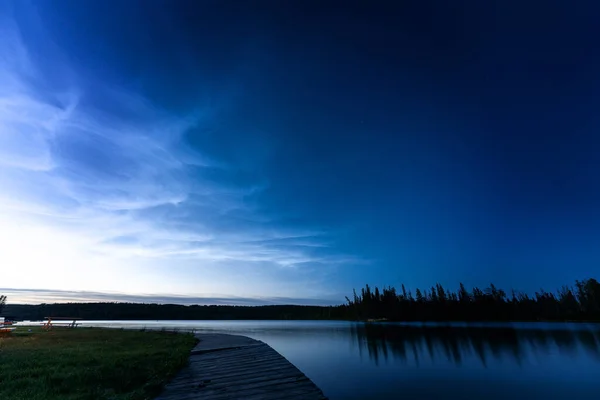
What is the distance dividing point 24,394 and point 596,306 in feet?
671

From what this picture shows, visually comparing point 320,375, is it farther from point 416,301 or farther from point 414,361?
point 416,301

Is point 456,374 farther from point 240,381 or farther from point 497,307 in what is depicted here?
point 497,307

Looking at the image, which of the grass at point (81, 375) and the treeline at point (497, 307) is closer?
the grass at point (81, 375)

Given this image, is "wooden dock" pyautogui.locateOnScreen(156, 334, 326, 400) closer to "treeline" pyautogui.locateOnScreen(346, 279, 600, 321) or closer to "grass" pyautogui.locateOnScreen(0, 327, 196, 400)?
"grass" pyautogui.locateOnScreen(0, 327, 196, 400)

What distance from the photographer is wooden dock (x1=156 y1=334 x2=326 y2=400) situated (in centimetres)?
1221

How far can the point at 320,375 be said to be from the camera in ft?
79.8

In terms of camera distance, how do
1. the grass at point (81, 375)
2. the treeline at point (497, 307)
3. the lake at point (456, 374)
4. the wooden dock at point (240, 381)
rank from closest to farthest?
1. the grass at point (81, 375)
2. the wooden dock at point (240, 381)
3. the lake at point (456, 374)
4. the treeline at point (497, 307)

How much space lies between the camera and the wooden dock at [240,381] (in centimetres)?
1221

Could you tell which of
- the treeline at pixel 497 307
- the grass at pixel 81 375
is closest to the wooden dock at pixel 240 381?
the grass at pixel 81 375

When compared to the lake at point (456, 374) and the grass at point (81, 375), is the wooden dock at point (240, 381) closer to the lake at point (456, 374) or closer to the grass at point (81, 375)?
the grass at point (81, 375)

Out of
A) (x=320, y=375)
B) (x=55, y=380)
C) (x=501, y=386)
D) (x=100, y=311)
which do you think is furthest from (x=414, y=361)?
(x=100, y=311)

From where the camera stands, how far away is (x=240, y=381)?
48.3ft

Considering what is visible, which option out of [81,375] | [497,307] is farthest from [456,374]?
[497,307]

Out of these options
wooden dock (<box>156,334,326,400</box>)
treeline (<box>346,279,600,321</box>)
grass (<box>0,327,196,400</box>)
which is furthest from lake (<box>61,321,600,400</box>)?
treeline (<box>346,279,600,321</box>)
